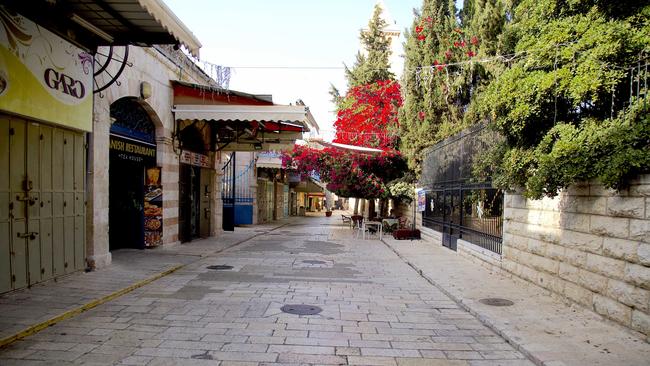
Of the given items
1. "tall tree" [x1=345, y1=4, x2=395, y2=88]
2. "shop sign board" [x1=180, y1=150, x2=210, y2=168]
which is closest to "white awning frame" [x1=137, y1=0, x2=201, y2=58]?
"shop sign board" [x1=180, y1=150, x2=210, y2=168]

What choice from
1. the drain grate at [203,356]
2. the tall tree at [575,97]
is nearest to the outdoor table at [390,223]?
the tall tree at [575,97]

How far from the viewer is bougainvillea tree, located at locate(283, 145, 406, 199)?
20.8 metres

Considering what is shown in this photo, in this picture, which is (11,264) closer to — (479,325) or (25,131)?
(25,131)

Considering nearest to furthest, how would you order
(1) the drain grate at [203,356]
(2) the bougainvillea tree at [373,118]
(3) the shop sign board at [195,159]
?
(1) the drain grate at [203,356]
(3) the shop sign board at [195,159]
(2) the bougainvillea tree at [373,118]

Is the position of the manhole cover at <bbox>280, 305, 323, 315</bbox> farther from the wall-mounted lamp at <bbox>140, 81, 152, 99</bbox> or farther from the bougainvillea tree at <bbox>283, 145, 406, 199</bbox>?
the bougainvillea tree at <bbox>283, 145, 406, 199</bbox>

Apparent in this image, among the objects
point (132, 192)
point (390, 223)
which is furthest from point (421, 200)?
point (132, 192)

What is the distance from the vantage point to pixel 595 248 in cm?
621

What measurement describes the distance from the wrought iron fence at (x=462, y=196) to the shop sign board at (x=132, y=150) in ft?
29.0

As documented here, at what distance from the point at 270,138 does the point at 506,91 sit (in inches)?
453

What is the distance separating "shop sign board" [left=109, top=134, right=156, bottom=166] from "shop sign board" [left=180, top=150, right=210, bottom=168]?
1.74 m

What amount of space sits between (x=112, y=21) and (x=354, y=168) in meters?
Result: 14.5

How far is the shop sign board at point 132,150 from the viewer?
10.8 metres

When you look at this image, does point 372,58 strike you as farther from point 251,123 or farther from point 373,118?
point 251,123

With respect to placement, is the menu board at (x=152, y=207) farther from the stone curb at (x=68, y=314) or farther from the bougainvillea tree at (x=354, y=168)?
the bougainvillea tree at (x=354, y=168)
